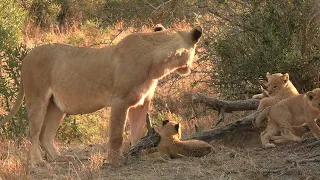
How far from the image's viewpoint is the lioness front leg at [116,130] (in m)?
6.56

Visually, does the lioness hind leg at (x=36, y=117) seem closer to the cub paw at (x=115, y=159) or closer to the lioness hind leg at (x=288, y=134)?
the cub paw at (x=115, y=159)

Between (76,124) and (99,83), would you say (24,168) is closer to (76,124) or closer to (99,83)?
(99,83)

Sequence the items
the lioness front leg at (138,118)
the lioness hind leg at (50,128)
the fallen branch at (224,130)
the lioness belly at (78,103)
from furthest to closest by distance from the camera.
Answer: the lioness hind leg at (50,128), the fallen branch at (224,130), the lioness front leg at (138,118), the lioness belly at (78,103)

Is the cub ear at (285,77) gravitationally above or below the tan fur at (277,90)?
above

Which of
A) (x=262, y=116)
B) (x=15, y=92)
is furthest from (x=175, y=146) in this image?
(x=15, y=92)

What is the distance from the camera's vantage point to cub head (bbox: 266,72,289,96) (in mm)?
7164

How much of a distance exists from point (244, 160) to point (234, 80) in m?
2.89

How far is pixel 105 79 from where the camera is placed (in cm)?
686

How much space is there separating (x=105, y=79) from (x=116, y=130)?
0.60m

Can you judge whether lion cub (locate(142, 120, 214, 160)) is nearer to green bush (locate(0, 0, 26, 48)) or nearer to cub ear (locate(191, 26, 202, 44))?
cub ear (locate(191, 26, 202, 44))

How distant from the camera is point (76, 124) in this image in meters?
9.73

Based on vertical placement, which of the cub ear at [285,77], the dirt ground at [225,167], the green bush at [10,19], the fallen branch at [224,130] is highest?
the green bush at [10,19]

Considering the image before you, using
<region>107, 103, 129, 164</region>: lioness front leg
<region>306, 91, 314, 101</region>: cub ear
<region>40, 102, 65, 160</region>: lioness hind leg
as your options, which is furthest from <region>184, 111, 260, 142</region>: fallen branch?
<region>40, 102, 65, 160</region>: lioness hind leg

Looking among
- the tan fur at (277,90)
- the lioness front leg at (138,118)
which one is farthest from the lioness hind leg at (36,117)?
the tan fur at (277,90)
